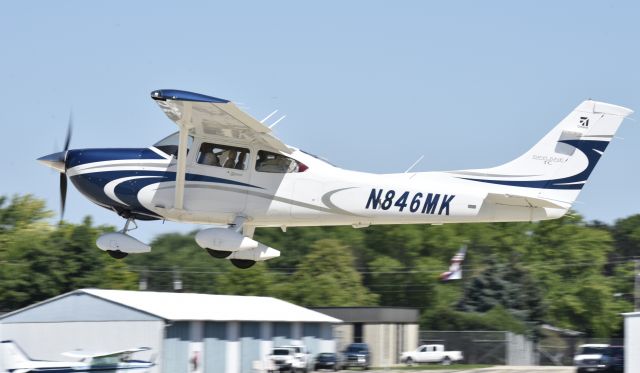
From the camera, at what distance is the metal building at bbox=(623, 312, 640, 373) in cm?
2844

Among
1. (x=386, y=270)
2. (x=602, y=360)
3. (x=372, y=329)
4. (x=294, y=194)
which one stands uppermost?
(x=386, y=270)

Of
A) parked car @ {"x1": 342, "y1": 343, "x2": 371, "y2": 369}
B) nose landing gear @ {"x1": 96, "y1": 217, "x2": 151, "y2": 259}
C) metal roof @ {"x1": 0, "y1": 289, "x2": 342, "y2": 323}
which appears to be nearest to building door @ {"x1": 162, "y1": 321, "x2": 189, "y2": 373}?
metal roof @ {"x1": 0, "y1": 289, "x2": 342, "y2": 323}

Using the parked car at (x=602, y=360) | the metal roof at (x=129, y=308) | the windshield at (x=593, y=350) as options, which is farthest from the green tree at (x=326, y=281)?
the parked car at (x=602, y=360)

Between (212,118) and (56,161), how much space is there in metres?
3.24

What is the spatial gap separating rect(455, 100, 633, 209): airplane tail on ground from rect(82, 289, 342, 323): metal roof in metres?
15.6

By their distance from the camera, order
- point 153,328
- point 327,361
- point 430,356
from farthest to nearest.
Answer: point 430,356, point 327,361, point 153,328

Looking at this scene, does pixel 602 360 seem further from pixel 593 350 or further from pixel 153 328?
pixel 153 328

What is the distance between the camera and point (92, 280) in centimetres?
4991

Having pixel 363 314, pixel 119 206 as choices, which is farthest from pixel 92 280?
pixel 119 206

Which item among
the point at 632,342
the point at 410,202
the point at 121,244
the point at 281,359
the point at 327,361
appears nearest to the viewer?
the point at 410,202

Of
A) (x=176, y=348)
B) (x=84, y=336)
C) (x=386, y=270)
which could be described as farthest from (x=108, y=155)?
(x=386, y=270)

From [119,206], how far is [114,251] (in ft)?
2.48

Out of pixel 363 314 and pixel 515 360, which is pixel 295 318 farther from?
pixel 515 360

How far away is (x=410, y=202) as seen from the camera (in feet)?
54.8
